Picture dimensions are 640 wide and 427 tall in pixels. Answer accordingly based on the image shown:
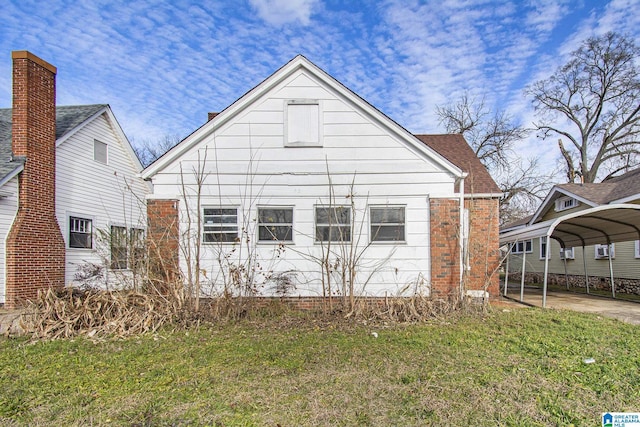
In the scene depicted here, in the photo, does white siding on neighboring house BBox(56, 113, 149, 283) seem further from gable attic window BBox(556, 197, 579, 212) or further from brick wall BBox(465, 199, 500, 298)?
gable attic window BBox(556, 197, 579, 212)

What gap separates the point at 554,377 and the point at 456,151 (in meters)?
9.75

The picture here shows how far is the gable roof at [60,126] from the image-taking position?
1017 cm

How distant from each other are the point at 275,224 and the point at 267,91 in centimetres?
339

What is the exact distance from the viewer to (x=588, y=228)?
12.3 metres

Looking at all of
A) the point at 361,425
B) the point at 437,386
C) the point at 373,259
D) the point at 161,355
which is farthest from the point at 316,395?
the point at 373,259

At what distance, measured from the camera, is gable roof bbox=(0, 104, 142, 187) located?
10.2m

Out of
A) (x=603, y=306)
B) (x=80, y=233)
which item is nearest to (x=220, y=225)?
(x=80, y=233)

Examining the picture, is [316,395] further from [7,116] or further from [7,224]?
[7,116]

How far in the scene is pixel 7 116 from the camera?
13.8 m

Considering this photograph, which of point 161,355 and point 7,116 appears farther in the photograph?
point 7,116

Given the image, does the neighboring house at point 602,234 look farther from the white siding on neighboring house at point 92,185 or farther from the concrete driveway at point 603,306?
the white siding on neighboring house at point 92,185

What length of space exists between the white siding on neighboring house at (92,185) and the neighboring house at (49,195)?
35 mm

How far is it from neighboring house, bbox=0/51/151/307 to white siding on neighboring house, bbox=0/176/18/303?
0.02 m

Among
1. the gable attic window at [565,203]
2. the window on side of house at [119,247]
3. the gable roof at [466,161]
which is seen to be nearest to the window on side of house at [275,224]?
the window on side of house at [119,247]
